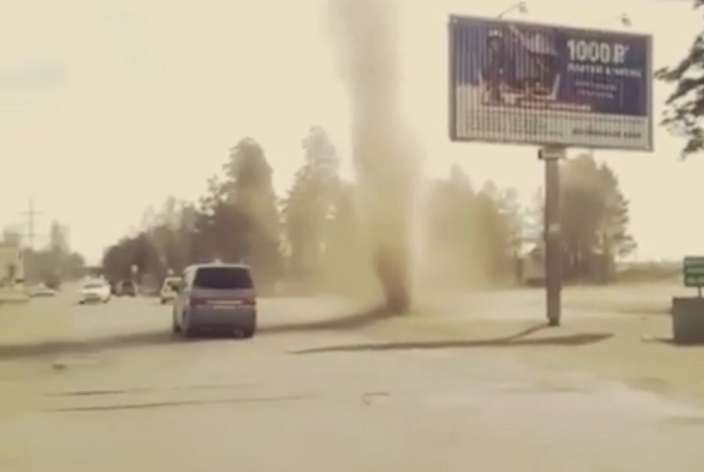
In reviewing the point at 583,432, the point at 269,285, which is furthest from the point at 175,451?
the point at 269,285

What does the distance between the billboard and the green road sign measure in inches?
311

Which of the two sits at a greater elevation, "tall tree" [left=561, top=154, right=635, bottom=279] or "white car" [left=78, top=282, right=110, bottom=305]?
"tall tree" [left=561, top=154, right=635, bottom=279]

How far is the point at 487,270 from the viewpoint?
4144 inches

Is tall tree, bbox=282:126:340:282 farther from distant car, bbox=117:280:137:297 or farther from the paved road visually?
the paved road

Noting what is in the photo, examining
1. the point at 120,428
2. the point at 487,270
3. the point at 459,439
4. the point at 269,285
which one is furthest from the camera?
the point at 269,285

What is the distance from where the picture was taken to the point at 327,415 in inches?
643

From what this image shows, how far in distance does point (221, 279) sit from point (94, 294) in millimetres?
47988

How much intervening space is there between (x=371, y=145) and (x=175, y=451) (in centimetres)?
3385

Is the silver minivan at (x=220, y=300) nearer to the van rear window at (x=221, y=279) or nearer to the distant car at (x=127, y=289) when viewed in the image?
the van rear window at (x=221, y=279)

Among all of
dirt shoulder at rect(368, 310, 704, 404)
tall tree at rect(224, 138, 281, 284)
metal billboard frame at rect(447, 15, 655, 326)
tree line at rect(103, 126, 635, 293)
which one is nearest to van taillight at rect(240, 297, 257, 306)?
dirt shoulder at rect(368, 310, 704, 404)

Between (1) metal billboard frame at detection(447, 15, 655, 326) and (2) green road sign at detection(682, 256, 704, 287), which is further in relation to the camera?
(1) metal billboard frame at detection(447, 15, 655, 326)

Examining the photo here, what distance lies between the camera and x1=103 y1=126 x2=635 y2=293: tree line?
111 m

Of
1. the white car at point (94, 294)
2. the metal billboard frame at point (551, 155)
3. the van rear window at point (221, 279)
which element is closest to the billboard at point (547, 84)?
the metal billboard frame at point (551, 155)

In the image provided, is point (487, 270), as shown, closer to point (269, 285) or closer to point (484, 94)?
point (269, 285)
